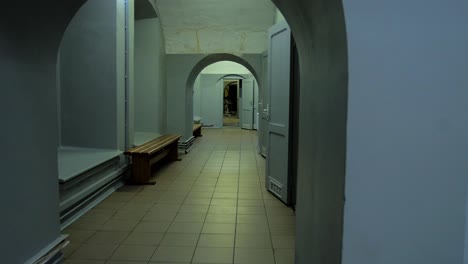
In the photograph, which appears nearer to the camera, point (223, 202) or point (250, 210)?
A: point (250, 210)

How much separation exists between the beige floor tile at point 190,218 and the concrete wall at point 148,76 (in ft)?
15.0

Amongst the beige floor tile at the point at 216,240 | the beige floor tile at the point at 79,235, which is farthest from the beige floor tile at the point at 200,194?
the beige floor tile at the point at 79,235

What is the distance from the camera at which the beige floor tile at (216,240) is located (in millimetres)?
3504

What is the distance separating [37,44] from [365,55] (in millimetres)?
2103

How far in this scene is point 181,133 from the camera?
31.8 feet

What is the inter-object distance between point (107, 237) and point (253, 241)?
1456mm

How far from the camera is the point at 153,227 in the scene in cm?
400

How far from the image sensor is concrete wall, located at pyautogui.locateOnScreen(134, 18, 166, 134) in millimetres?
8547

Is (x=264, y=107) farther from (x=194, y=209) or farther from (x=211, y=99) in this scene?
(x=211, y=99)

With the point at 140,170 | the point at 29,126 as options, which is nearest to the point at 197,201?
the point at 140,170

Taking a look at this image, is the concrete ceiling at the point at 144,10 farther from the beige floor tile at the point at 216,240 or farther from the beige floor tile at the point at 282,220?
the beige floor tile at the point at 216,240

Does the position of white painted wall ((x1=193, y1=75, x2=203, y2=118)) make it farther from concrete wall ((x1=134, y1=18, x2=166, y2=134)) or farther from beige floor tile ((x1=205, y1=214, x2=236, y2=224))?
beige floor tile ((x1=205, y1=214, x2=236, y2=224))

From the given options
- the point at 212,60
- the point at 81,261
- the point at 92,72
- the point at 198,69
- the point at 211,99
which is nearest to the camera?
the point at 81,261

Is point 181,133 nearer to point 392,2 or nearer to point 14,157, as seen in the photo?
point 14,157
